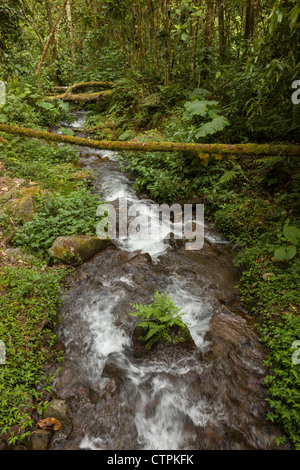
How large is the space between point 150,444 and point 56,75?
17728 mm

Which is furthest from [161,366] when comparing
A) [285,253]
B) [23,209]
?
[23,209]

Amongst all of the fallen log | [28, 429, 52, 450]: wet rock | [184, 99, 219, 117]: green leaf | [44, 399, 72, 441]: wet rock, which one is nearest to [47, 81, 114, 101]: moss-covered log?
the fallen log

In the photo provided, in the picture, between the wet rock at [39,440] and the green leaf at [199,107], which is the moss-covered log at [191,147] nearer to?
the green leaf at [199,107]

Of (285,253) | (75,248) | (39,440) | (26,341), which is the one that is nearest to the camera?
(39,440)

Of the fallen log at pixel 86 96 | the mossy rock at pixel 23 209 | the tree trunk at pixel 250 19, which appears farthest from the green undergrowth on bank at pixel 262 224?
the fallen log at pixel 86 96

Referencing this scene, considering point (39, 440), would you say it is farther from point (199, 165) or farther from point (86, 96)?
point (86, 96)

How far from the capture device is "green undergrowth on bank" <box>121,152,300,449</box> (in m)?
3.23

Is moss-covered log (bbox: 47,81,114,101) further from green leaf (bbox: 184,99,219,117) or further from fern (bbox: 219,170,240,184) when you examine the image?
fern (bbox: 219,170,240,184)

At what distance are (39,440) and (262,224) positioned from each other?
5.02 meters

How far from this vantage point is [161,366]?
3.71 m

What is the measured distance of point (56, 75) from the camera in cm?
1523

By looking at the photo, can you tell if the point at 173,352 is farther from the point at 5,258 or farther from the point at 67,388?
the point at 5,258

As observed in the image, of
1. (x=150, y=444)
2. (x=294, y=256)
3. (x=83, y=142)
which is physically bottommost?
(x=150, y=444)

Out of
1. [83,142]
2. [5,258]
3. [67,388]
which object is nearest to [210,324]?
[67,388]
